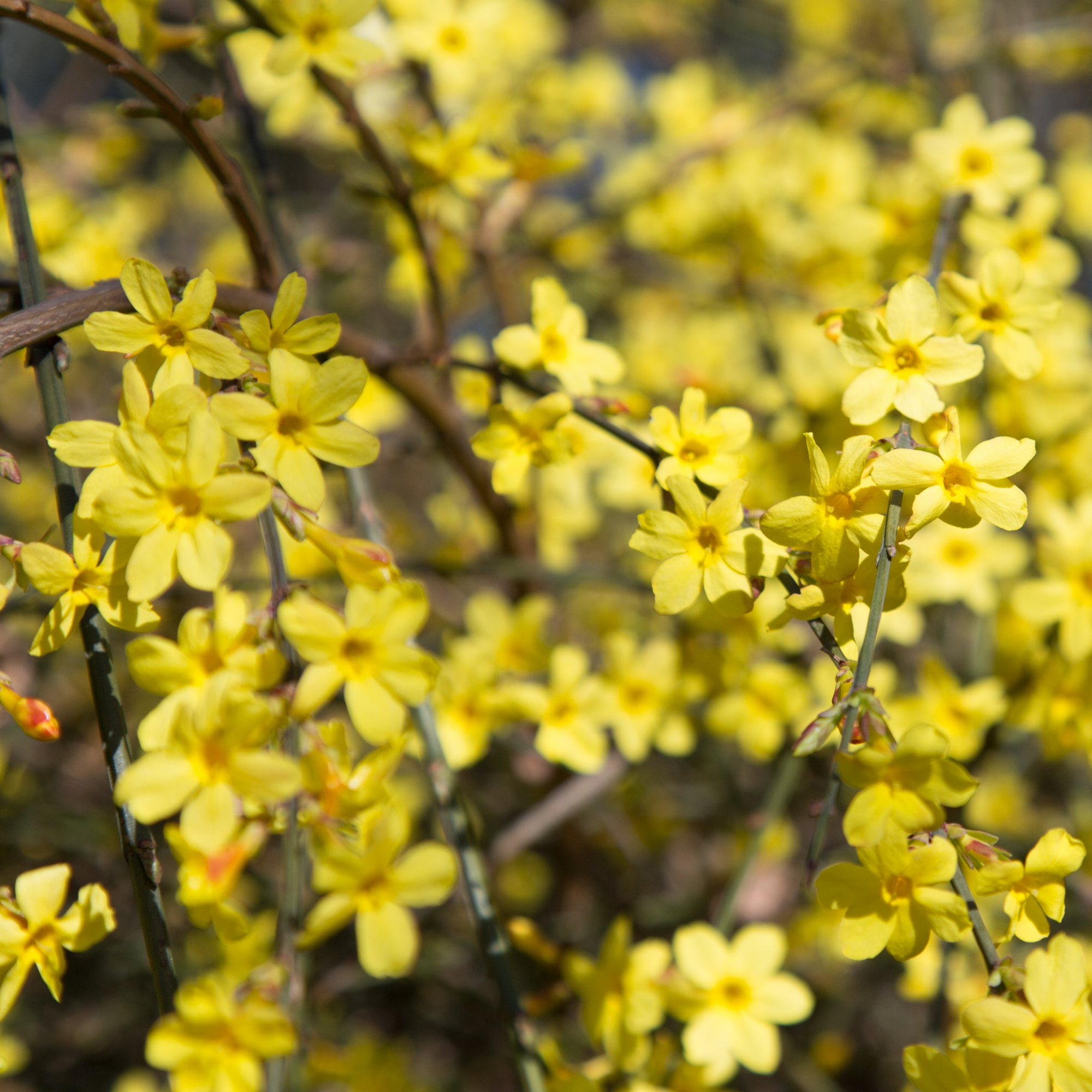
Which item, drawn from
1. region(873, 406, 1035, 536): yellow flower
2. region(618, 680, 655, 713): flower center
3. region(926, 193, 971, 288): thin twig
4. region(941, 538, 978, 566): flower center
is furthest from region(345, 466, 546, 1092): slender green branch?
region(941, 538, 978, 566): flower center

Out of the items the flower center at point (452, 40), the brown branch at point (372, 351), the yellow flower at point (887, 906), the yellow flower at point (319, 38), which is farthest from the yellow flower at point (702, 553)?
the flower center at point (452, 40)

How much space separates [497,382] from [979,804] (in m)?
1.69

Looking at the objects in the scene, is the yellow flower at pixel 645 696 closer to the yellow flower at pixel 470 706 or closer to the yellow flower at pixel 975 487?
the yellow flower at pixel 470 706

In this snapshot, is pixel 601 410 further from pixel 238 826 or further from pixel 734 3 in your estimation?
pixel 734 3

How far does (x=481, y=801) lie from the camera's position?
7.03 feet

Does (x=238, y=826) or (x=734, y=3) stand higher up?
(x=734, y=3)

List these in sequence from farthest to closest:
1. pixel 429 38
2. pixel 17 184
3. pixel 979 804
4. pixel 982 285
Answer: pixel 979 804, pixel 429 38, pixel 982 285, pixel 17 184

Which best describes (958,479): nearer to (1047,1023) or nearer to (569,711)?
(1047,1023)

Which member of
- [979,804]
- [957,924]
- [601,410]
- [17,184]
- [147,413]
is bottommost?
[979,804]

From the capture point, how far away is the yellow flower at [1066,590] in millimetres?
1111

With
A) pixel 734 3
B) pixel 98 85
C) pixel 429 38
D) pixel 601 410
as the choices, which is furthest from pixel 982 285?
pixel 98 85

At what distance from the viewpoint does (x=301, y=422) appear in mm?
728

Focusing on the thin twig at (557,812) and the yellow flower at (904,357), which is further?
the thin twig at (557,812)

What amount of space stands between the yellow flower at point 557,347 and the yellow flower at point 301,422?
0.80 feet
